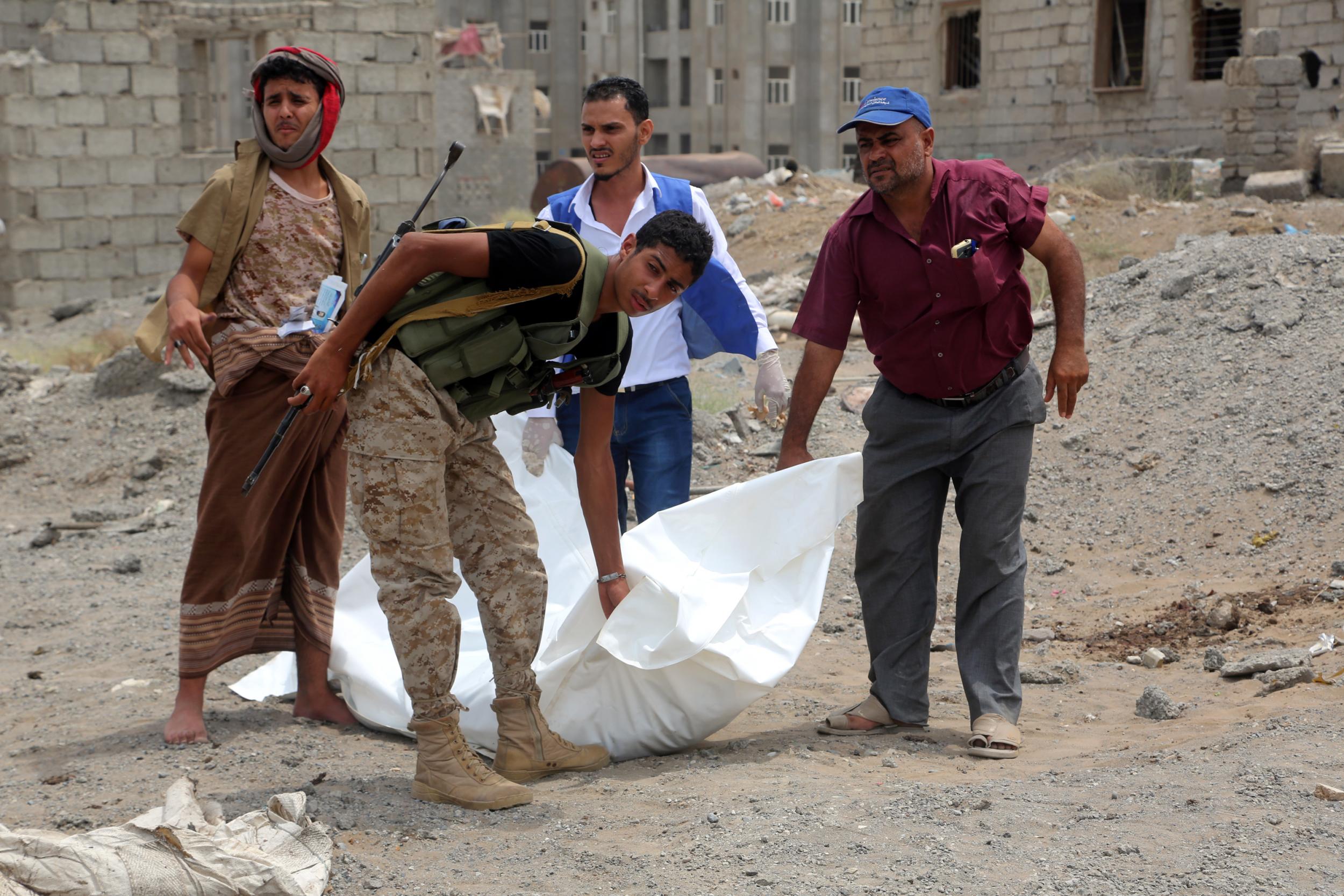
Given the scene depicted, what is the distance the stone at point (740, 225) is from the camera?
15.1 m

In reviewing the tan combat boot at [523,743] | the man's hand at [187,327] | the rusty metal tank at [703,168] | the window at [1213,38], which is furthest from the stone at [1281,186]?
the man's hand at [187,327]

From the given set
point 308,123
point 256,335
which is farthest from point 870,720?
point 308,123

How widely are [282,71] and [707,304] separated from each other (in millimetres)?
1424

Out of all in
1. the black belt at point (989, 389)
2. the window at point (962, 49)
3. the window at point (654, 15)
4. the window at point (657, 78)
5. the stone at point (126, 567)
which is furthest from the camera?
the window at point (654, 15)

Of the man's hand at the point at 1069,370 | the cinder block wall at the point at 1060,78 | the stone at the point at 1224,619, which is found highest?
the cinder block wall at the point at 1060,78

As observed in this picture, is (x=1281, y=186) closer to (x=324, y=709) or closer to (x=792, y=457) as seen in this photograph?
(x=792, y=457)

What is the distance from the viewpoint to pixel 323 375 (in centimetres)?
298

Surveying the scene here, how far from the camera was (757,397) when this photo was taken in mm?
4059

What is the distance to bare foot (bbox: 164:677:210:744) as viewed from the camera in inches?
148

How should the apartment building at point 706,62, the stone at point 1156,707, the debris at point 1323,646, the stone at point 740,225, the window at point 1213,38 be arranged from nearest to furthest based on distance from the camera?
Answer: the stone at point 1156,707 < the debris at point 1323,646 < the stone at point 740,225 < the window at point 1213,38 < the apartment building at point 706,62

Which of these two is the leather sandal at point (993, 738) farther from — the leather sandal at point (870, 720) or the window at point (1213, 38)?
the window at point (1213, 38)

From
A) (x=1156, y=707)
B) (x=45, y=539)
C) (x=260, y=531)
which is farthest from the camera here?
(x=45, y=539)

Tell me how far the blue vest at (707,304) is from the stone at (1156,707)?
5.28ft

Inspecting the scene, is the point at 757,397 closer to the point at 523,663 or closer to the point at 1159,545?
the point at 523,663
